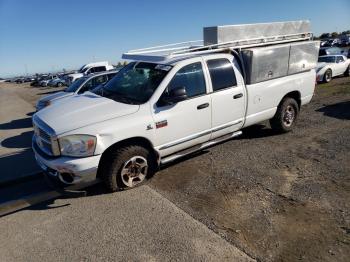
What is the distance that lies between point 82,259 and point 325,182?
3427 millimetres

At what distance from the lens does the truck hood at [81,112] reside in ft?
13.9

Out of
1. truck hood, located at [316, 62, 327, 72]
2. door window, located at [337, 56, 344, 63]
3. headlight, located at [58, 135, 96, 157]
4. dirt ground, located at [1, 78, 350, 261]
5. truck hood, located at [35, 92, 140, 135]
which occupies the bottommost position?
dirt ground, located at [1, 78, 350, 261]

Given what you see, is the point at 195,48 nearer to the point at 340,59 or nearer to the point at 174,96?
the point at 174,96

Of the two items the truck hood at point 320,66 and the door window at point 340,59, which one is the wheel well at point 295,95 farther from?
the door window at point 340,59

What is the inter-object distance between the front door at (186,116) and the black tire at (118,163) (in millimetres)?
339

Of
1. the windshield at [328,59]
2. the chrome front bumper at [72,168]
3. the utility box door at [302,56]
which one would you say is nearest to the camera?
the chrome front bumper at [72,168]

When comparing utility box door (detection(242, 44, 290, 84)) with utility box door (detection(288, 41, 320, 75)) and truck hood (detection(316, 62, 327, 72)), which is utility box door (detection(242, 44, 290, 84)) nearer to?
utility box door (detection(288, 41, 320, 75))

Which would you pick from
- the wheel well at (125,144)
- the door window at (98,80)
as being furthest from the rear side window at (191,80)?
the door window at (98,80)

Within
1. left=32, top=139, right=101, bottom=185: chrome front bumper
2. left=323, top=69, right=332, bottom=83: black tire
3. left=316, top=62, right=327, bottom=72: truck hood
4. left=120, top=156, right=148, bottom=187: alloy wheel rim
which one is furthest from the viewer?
left=323, top=69, right=332, bottom=83: black tire

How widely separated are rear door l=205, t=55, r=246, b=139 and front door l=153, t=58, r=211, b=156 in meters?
0.17

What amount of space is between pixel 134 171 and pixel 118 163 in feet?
1.28

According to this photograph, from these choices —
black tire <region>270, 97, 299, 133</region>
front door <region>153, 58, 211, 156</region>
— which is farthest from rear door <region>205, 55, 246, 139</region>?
black tire <region>270, 97, 299, 133</region>

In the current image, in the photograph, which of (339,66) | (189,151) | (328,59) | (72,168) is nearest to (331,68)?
(339,66)

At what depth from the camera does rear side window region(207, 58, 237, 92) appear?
5.34 meters
